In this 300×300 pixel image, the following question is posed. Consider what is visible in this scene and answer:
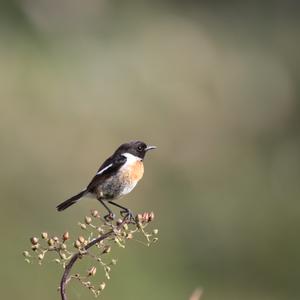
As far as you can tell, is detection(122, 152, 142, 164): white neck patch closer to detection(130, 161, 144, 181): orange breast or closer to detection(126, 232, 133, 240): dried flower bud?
detection(130, 161, 144, 181): orange breast

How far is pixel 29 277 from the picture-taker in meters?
9.05

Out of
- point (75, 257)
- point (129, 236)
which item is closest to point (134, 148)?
point (129, 236)

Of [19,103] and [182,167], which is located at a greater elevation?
[19,103]

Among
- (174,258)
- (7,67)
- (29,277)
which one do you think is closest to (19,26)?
(7,67)

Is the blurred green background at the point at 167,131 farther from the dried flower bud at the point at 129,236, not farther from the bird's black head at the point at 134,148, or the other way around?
the dried flower bud at the point at 129,236

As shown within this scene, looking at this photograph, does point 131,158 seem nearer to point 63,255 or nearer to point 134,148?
point 134,148

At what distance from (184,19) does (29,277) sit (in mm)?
10403

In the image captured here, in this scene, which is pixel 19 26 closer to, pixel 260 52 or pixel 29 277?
pixel 260 52

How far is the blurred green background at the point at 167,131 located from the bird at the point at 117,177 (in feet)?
11.7

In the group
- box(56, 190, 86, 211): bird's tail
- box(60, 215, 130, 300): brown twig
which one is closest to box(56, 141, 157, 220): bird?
box(56, 190, 86, 211): bird's tail

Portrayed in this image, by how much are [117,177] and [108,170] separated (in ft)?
0.39

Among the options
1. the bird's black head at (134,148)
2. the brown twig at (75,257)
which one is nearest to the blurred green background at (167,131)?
the bird's black head at (134,148)

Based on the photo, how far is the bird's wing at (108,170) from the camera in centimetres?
513

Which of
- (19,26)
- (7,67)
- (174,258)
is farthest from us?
(19,26)
